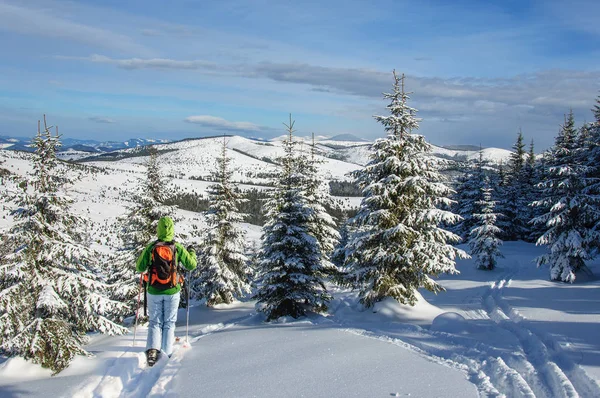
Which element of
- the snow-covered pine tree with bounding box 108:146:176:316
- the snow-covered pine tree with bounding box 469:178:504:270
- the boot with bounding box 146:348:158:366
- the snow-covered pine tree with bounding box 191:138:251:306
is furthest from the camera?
the snow-covered pine tree with bounding box 469:178:504:270

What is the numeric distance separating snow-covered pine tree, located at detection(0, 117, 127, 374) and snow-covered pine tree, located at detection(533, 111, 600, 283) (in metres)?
22.9

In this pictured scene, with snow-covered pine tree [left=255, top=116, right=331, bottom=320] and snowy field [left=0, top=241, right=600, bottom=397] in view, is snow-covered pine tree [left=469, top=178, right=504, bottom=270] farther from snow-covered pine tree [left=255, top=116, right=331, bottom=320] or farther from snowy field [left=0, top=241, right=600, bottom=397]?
snow-covered pine tree [left=255, top=116, right=331, bottom=320]

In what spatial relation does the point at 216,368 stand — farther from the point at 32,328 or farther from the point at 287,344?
the point at 32,328

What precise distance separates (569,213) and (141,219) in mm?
23400

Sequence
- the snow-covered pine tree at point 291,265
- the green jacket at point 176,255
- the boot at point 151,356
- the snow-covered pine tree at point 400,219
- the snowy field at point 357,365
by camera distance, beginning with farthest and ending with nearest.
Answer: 1. the snow-covered pine tree at point 291,265
2. the snow-covered pine tree at point 400,219
3. the green jacket at point 176,255
4. the boot at point 151,356
5. the snowy field at point 357,365

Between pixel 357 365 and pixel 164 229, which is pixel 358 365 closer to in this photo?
pixel 357 365

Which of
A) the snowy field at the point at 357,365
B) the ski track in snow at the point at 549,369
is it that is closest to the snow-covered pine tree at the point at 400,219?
the snowy field at the point at 357,365

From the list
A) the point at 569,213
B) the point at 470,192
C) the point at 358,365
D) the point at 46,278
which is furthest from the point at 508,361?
the point at 470,192

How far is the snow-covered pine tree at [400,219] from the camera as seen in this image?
45.8 feet

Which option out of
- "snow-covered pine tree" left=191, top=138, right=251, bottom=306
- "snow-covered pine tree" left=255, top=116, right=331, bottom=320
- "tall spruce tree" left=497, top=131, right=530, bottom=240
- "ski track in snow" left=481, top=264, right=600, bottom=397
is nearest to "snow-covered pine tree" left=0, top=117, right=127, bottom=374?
"snow-covered pine tree" left=255, top=116, right=331, bottom=320

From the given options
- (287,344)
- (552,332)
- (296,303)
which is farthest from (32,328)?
(552,332)

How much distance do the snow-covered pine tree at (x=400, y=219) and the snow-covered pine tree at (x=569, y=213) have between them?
11479 mm

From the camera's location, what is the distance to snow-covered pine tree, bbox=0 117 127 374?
944 cm

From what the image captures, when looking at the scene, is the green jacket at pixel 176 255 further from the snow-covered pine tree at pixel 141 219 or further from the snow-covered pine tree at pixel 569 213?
the snow-covered pine tree at pixel 569 213
